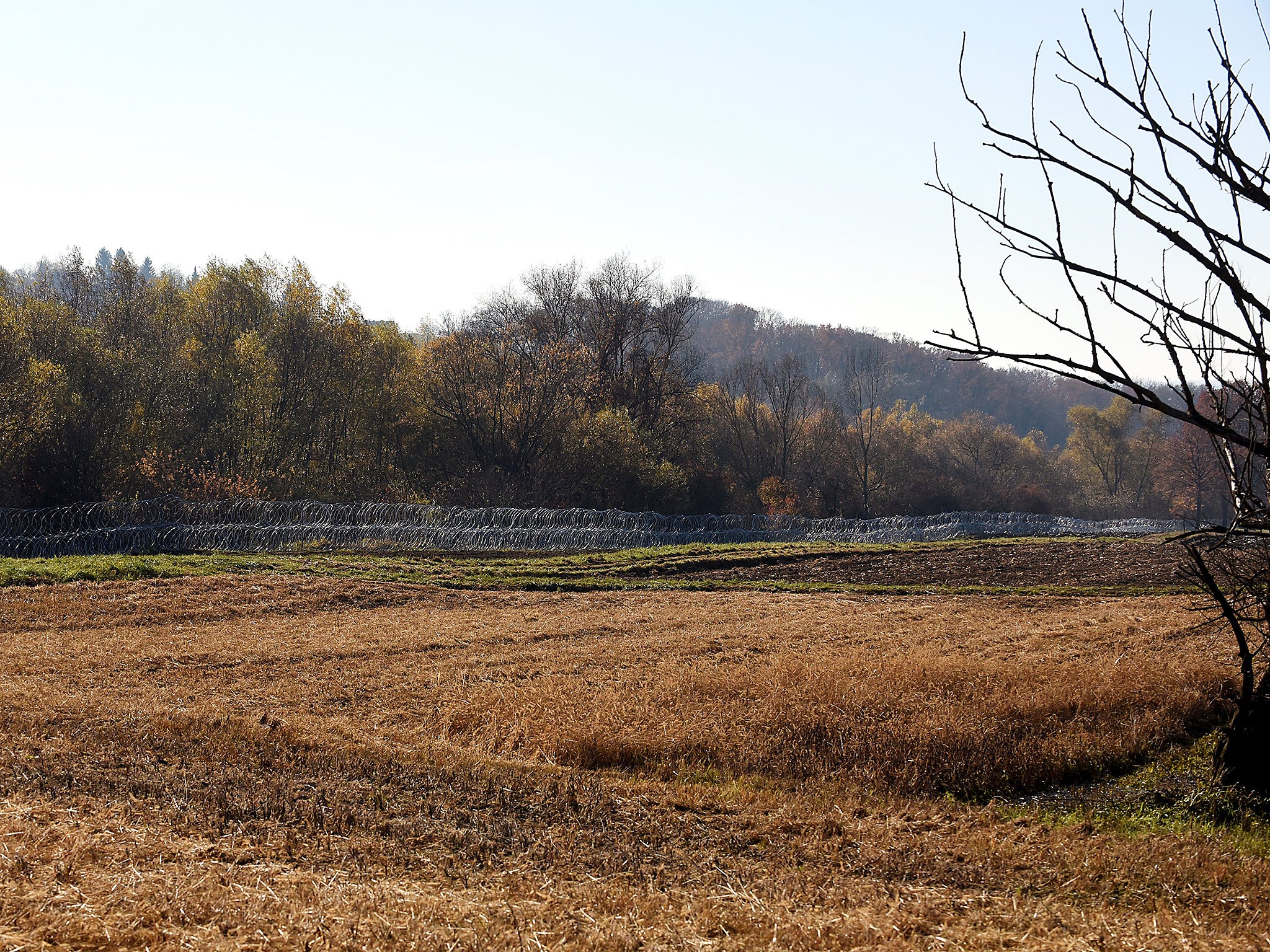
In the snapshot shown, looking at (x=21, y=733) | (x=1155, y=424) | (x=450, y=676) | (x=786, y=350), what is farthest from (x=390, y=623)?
(x=786, y=350)

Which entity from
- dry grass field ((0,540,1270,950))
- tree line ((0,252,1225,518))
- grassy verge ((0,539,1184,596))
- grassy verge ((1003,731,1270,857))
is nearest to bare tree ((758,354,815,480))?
tree line ((0,252,1225,518))

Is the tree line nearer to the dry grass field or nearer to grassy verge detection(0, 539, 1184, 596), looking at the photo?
grassy verge detection(0, 539, 1184, 596)

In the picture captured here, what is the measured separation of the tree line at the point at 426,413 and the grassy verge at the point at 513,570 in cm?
1050

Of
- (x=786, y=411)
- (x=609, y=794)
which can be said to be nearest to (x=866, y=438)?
(x=786, y=411)

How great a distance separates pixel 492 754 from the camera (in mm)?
7363

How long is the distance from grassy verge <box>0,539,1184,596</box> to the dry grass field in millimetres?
5208

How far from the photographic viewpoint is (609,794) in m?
6.22

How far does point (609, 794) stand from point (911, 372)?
12852 cm

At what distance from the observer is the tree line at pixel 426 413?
3144 cm

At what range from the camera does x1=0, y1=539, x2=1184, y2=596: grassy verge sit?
17922 millimetres

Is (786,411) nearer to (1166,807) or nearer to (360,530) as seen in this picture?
(360,530)

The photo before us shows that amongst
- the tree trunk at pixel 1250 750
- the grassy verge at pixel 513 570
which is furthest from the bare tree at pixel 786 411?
the tree trunk at pixel 1250 750

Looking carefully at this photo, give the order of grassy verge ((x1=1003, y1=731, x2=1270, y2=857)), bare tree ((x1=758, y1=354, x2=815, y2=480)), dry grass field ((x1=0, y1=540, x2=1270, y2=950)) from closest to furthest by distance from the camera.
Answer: dry grass field ((x1=0, y1=540, x2=1270, y2=950))
grassy verge ((x1=1003, y1=731, x2=1270, y2=857))
bare tree ((x1=758, y1=354, x2=815, y2=480))

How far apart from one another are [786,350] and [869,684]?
115 m
